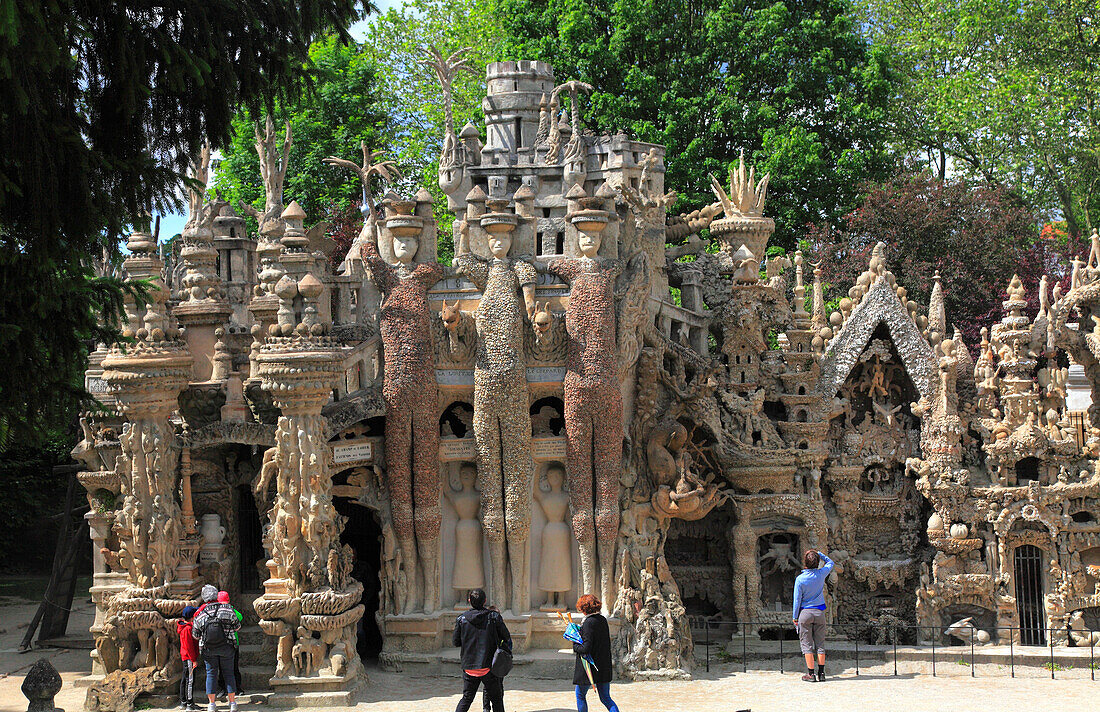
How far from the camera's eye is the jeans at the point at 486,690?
12414 millimetres

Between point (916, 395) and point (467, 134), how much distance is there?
24.3 feet

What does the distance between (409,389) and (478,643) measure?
15.0ft

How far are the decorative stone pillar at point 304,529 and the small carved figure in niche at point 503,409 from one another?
6.45 feet

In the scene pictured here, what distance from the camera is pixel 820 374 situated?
1877 cm

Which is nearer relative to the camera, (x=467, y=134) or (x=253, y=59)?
(x=253, y=59)

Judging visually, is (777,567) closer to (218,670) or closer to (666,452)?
(666,452)

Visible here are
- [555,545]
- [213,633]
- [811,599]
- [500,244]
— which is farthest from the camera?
[555,545]

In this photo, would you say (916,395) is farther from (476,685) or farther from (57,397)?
(57,397)

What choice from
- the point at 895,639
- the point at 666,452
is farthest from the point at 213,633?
the point at 895,639

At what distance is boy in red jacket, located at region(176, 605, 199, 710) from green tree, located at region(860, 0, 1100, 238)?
19.6 meters

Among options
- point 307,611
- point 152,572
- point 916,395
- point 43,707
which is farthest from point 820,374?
point 43,707

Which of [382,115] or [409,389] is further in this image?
[382,115]

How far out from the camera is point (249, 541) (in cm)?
1756

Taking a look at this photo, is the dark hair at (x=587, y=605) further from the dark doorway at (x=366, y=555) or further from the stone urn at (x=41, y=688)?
the dark doorway at (x=366, y=555)
